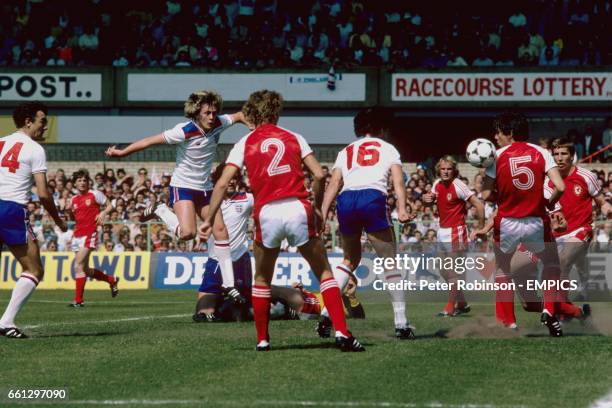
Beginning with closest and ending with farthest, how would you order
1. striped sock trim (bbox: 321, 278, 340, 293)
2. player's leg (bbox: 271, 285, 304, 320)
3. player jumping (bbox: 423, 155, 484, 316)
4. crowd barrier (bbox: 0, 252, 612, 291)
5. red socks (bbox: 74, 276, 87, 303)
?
1. striped sock trim (bbox: 321, 278, 340, 293)
2. player's leg (bbox: 271, 285, 304, 320)
3. player jumping (bbox: 423, 155, 484, 316)
4. red socks (bbox: 74, 276, 87, 303)
5. crowd barrier (bbox: 0, 252, 612, 291)

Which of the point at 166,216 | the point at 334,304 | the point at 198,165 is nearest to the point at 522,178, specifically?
the point at 334,304

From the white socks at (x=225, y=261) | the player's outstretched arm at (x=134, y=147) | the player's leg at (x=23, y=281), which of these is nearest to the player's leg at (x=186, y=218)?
the white socks at (x=225, y=261)

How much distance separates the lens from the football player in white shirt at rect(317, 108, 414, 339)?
1078cm

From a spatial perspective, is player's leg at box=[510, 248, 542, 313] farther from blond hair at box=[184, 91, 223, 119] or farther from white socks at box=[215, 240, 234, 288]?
blond hair at box=[184, 91, 223, 119]

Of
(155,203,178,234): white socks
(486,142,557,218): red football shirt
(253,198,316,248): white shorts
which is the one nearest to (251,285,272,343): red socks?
(253,198,316,248): white shorts

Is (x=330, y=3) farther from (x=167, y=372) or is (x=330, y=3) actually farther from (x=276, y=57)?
(x=167, y=372)

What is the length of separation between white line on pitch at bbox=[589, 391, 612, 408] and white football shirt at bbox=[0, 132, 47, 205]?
20.6 ft

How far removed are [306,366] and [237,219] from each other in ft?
20.2

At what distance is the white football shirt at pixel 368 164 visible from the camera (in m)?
10.9

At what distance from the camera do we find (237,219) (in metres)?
14.5

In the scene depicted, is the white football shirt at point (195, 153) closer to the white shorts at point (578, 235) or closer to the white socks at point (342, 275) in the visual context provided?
the white socks at point (342, 275)

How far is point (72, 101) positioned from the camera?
3512 cm

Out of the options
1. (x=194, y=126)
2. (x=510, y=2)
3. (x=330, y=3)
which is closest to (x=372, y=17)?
(x=330, y=3)

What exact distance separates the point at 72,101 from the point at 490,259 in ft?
64.9
